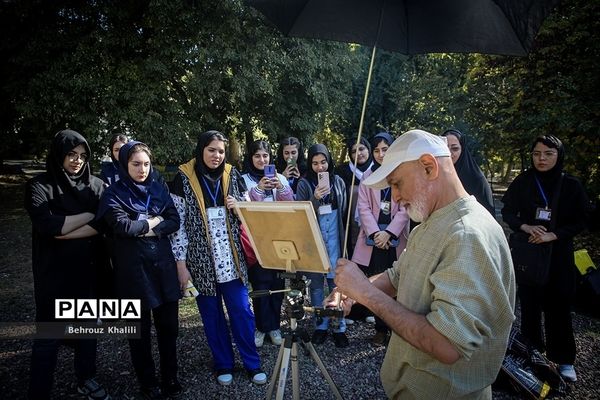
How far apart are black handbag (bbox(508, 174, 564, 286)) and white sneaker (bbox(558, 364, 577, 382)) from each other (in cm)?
84

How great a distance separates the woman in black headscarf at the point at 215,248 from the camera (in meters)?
3.30

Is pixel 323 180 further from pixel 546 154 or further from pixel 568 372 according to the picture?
pixel 568 372

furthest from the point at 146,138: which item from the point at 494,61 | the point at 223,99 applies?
the point at 494,61

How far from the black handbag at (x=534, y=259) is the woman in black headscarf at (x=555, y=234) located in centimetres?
2

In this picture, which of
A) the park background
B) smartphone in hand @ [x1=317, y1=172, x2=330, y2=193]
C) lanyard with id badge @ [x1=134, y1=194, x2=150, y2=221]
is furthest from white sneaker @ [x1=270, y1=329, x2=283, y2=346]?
lanyard with id badge @ [x1=134, y1=194, x2=150, y2=221]

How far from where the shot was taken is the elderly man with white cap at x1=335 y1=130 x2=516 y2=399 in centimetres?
130

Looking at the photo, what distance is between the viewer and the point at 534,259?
136 inches

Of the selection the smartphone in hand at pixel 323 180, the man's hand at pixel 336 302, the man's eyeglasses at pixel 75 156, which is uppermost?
the man's eyeglasses at pixel 75 156

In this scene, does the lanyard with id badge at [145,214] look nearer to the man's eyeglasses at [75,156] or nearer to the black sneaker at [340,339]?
the man's eyeglasses at [75,156]

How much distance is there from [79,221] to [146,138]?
7.67m

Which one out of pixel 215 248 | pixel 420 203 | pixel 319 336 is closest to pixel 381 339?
pixel 319 336

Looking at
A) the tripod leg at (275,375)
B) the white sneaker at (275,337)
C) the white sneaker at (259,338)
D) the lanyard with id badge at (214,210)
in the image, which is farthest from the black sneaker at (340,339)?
the lanyard with id badge at (214,210)

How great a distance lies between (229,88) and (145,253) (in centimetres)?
933

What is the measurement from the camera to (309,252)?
85.7 inches
